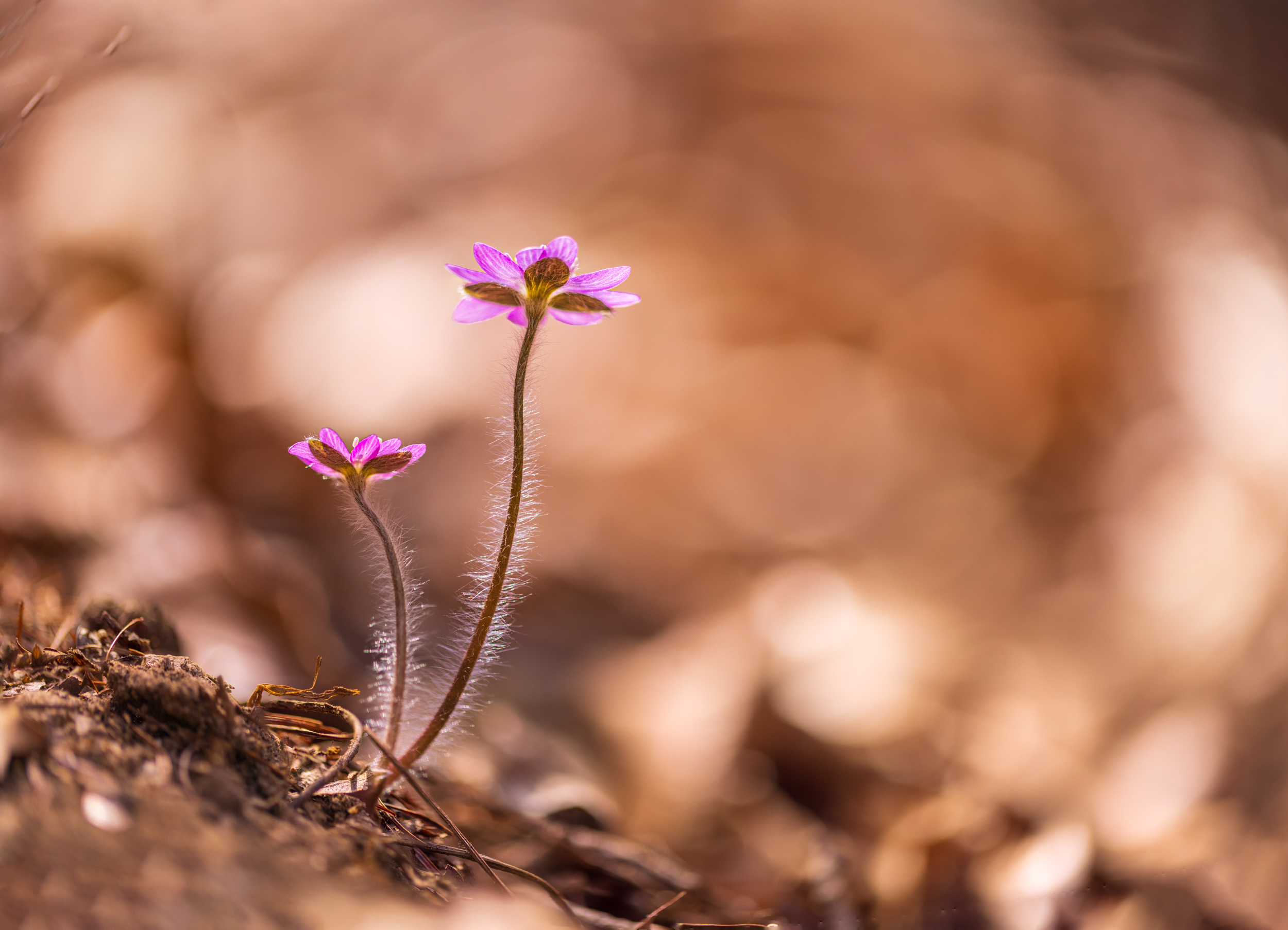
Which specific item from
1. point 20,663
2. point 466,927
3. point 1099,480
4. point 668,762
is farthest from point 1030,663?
point 20,663

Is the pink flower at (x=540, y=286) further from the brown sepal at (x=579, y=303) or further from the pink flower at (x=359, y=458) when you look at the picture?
the pink flower at (x=359, y=458)

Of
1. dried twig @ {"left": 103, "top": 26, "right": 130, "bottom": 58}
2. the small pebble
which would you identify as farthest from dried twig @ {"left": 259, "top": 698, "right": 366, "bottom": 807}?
dried twig @ {"left": 103, "top": 26, "right": 130, "bottom": 58}

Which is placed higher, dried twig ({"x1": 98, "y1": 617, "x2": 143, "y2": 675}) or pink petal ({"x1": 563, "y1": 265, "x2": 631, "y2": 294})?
pink petal ({"x1": 563, "y1": 265, "x2": 631, "y2": 294})

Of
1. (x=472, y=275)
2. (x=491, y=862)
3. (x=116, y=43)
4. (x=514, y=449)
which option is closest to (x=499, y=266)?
(x=472, y=275)

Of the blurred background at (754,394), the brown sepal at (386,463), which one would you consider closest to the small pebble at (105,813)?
the brown sepal at (386,463)

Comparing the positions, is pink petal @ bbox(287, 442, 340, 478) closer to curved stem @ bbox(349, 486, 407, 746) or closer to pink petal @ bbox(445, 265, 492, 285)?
curved stem @ bbox(349, 486, 407, 746)

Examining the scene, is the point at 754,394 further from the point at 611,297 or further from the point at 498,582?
the point at 498,582

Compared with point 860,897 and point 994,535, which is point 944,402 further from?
point 860,897
